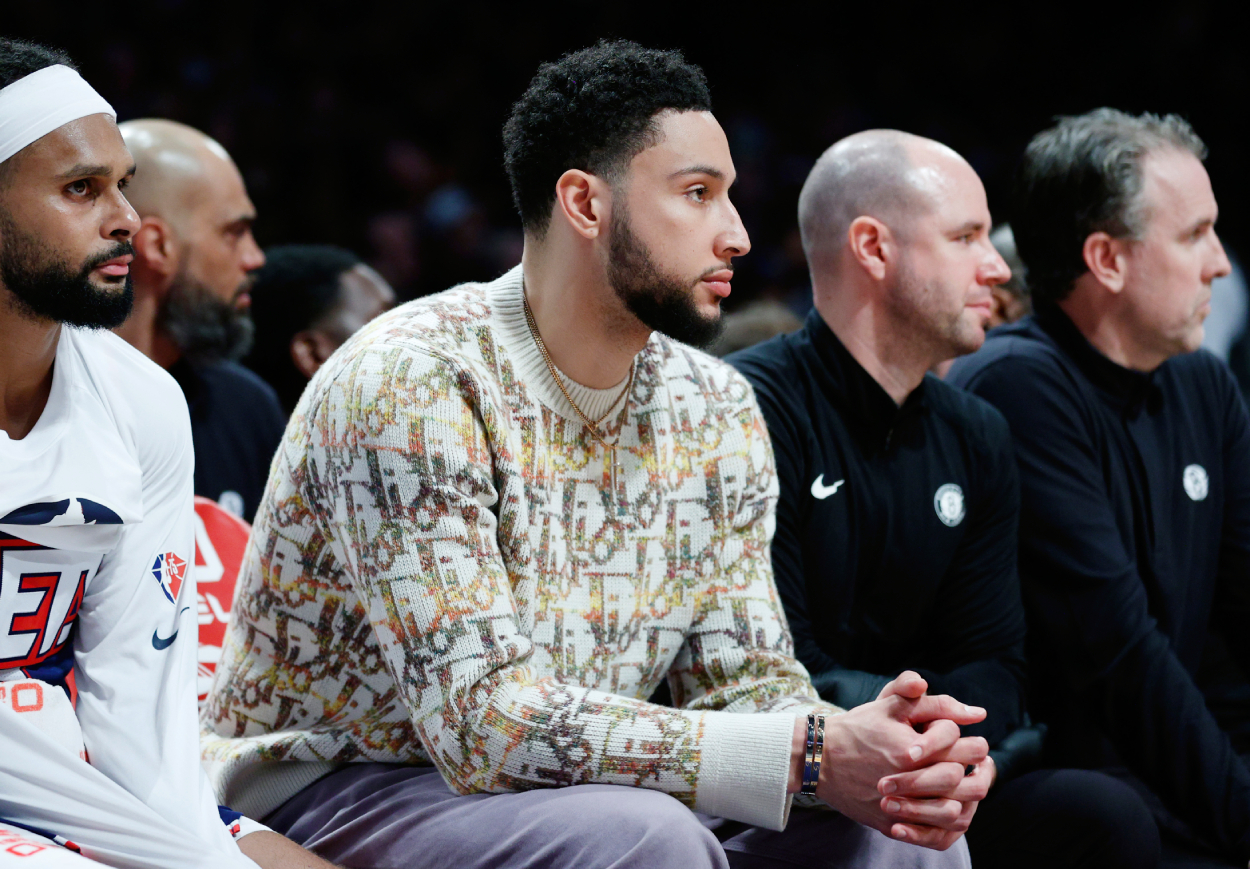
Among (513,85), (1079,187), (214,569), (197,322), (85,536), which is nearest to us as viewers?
(85,536)

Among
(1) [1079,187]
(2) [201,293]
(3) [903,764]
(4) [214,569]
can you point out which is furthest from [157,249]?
(3) [903,764]

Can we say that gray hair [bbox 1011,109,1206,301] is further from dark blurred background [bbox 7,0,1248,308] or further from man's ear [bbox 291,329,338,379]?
dark blurred background [bbox 7,0,1248,308]

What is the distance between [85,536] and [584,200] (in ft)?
2.74

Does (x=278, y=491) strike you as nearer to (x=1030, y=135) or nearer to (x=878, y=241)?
(x=878, y=241)

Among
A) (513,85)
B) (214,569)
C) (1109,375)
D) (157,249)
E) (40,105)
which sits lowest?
(214,569)

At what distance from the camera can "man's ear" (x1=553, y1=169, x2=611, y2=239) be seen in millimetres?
1941

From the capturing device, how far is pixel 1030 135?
5.93 metres

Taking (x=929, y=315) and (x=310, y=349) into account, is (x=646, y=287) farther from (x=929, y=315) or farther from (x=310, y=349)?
(x=310, y=349)

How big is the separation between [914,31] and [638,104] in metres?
4.56

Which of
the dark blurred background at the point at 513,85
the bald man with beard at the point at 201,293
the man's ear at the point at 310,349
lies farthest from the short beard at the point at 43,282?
the dark blurred background at the point at 513,85

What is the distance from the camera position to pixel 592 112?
1946mm

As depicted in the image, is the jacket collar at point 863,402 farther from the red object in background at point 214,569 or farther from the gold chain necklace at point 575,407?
the red object in background at point 214,569

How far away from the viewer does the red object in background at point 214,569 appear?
2449 millimetres

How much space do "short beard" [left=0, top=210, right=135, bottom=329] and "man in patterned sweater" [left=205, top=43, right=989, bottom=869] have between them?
33 cm
